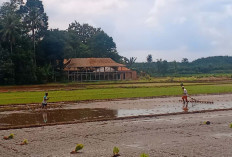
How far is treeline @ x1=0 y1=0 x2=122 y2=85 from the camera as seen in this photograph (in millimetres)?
52312

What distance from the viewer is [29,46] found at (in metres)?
57.3

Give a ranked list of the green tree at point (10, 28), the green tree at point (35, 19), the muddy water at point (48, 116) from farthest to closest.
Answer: the green tree at point (35, 19), the green tree at point (10, 28), the muddy water at point (48, 116)

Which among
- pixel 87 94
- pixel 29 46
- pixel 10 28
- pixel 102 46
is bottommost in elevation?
pixel 87 94

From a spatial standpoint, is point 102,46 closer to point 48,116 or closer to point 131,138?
point 48,116

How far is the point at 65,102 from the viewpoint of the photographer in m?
26.3

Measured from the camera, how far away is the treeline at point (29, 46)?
52.3 meters

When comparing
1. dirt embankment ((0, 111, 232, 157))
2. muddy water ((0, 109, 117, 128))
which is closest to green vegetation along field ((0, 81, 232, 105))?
muddy water ((0, 109, 117, 128))

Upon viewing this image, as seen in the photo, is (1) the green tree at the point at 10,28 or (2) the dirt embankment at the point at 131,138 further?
(1) the green tree at the point at 10,28

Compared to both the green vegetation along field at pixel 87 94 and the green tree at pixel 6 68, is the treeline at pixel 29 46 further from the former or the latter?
the green vegetation along field at pixel 87 94

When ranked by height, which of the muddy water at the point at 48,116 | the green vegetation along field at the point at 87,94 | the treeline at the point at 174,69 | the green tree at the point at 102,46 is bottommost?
the muddy water at the point at 48,116

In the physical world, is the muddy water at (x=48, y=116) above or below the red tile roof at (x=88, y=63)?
below

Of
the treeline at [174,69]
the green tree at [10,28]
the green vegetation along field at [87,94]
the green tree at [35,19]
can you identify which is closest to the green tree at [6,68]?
the green tree at [10,28]

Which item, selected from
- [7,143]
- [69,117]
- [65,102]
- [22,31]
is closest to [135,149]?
[7,143]

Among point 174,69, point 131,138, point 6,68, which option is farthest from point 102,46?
point 131,138
